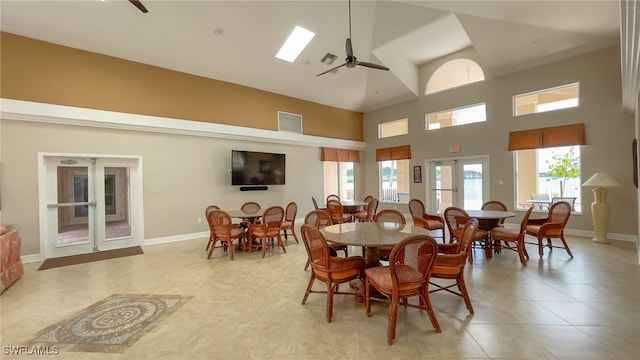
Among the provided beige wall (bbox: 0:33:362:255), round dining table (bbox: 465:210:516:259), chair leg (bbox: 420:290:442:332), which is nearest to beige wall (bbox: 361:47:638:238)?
round dining table (bbox: 465:210:516:259)

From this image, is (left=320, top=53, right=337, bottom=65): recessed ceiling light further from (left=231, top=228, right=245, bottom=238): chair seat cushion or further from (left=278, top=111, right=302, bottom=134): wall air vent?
(left=231, top=228, right=245, bottom=238): chair seat cushion

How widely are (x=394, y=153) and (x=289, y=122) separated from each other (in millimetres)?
3785

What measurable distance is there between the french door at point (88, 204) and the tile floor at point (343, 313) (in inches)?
→ 33.7

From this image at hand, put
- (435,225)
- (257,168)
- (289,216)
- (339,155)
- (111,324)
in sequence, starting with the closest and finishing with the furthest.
→ 1. (111,324)
2. (435,225)
3. (289,216)
4. (257,168)
5. (339,155)

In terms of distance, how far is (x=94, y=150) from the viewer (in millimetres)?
5133

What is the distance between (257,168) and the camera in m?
7.18

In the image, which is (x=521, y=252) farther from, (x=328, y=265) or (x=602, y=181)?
(x=328, y=265)

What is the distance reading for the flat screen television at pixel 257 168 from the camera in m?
6.77

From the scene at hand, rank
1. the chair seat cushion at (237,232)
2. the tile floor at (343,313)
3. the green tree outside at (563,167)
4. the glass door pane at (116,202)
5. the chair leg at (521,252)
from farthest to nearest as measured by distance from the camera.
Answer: the green tree outside at (563,167)
the glass door pane at (116,202)
the chair seat cushion at (237,232)
the chair leg at (521,252)
the tile floor at (343,313)

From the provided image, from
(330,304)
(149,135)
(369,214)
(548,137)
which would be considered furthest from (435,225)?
(149,135)

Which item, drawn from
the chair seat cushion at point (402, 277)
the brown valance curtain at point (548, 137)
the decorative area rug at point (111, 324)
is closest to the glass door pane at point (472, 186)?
the brown valance curtain at point (548, 137)

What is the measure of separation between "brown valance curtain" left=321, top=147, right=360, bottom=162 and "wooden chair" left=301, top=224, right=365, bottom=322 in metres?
6.25

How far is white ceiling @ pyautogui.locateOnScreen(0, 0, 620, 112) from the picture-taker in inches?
177

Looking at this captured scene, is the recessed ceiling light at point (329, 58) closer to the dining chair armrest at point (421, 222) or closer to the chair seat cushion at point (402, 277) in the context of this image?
the dining chair armrest at point (421, 222)
